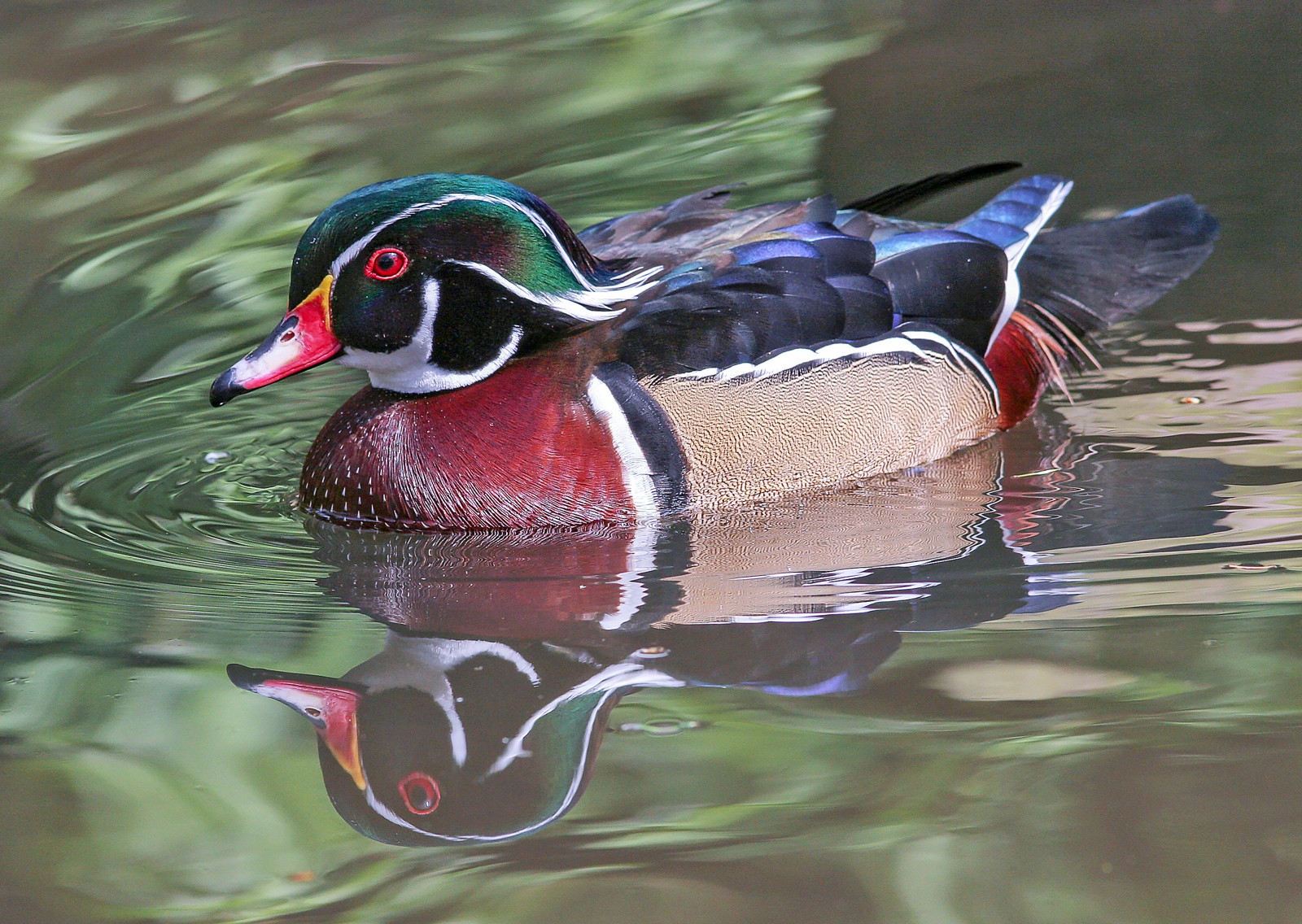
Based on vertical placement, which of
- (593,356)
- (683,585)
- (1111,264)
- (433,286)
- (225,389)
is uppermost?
(433,286)

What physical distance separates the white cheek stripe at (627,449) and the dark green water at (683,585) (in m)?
0.17

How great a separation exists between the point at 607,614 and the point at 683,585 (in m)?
0.26

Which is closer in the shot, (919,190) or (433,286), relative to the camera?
(433,286)

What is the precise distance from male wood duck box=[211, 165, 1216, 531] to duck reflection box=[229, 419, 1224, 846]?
135 millimetres

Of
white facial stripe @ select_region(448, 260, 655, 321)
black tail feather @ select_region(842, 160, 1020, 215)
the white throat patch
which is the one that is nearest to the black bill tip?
the white throat patch

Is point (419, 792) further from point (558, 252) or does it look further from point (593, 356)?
point (558, 252)

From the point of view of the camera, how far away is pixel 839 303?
5.01 m

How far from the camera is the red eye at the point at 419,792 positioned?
3.27m

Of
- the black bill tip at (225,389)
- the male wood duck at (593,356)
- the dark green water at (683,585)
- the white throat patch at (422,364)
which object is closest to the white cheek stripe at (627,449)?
the male wood duck at (593,356)

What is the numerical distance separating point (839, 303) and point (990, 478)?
769 millimetres

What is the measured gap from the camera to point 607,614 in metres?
4.15

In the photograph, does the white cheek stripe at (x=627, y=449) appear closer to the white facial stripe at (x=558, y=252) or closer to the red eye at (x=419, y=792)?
the white facial stripe at (x=558, y=252)

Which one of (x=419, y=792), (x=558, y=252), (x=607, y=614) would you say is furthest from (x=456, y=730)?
(x=558, y=252)

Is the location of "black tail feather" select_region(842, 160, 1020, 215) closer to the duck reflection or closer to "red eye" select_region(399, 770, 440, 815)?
the duck reflection
